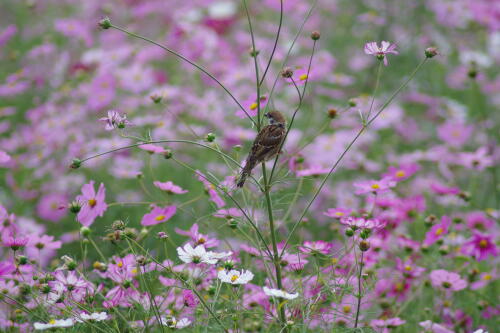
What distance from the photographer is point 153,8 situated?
3824 millimetres

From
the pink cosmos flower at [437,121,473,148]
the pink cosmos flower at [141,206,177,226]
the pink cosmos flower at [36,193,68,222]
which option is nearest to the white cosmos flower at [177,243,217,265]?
the pink cosmos flower at [141,206,177,226]

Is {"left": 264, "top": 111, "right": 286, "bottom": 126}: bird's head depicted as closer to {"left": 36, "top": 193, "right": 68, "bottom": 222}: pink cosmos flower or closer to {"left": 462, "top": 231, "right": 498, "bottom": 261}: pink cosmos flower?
{"left": 462, "top": 231, "right": 498, "bottom": 261}: pink cosmos flower

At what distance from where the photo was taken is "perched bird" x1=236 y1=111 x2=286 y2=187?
1.25 metres

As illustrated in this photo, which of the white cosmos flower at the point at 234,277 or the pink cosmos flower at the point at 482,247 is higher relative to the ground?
the pink cosmos flower at the point at 482,247

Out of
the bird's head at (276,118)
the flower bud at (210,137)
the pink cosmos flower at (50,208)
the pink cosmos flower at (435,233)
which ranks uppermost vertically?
the bird's head at (276,118)

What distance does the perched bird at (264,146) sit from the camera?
4.10ft

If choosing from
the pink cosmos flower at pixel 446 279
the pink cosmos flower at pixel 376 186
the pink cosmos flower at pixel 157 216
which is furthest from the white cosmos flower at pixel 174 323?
the pink cosmos flower at pixel 446 279

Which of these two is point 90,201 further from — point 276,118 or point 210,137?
point 276,118

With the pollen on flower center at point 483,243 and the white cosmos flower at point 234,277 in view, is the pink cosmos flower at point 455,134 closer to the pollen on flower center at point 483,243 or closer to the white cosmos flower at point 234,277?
the pollen on flower center at point 483,243

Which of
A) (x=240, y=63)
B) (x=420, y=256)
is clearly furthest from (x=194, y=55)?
(x=420, y=256)

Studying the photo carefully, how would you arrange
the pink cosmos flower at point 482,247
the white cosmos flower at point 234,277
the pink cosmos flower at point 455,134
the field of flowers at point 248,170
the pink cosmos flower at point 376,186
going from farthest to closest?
the pink cosmos flower at point 455,134
the pink cosmos flower at point 482,247
the pink cosmos flower at point 376,186
the field of flowers at point 248,170
the white cosmos flower at point 234,277

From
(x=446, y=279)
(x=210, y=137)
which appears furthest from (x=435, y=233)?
(x=210, y=137)

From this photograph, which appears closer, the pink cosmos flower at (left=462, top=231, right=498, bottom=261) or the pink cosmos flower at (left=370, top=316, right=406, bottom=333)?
the pink cosmos flower at (left=370, top=316, right=406, bottom=333)

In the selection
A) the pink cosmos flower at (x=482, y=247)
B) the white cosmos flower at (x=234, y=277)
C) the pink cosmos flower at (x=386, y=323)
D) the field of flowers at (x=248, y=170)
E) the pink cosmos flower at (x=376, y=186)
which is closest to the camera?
the white cosmos flower at (x=234, y=277)
